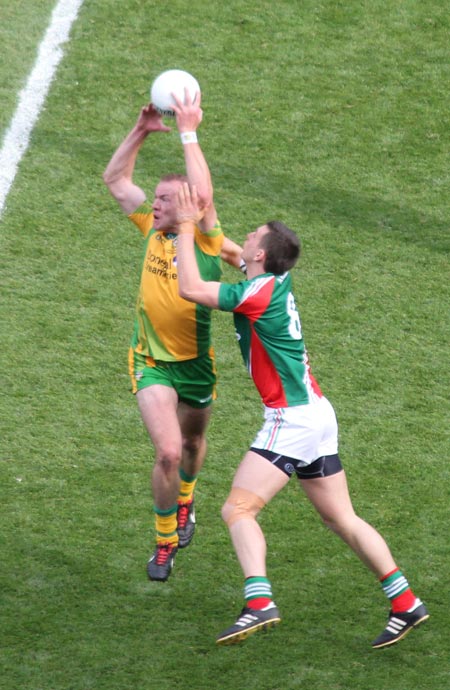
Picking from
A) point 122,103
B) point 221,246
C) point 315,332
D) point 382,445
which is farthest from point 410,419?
point 122,103

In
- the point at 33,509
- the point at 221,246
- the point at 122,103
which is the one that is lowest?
the point at 33,509

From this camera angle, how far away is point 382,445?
27.5 feet

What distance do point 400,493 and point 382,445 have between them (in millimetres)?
523

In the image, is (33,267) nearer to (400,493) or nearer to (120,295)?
(120,295)

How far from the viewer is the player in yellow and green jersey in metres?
6.79

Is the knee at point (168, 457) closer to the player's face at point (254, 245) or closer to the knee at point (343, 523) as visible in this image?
the knee at point (343, 523)

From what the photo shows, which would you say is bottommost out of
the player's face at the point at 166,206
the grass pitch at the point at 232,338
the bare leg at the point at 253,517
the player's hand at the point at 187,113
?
the grass pitch at the point at 232,338

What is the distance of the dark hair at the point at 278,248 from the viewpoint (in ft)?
20.6

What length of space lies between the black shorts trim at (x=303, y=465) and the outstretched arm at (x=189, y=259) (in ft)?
2.60

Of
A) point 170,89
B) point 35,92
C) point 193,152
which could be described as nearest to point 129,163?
point 170,89

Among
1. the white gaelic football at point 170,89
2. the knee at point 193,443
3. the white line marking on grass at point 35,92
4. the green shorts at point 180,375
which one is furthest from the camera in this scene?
the white line marking on grass at point 35,92

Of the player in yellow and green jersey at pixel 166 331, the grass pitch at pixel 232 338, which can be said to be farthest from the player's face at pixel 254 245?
the grass pitch at pixel 232 338

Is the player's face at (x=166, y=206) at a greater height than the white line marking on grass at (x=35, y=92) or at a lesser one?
greater

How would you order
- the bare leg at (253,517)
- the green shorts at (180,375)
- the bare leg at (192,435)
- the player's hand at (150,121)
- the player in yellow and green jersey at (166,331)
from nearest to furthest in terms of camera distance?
the bare leg at (253,517) < the player in yellow and green jersey at (166,331) < the green shorts at (180,375) < the player's hand at (150,121) < the bare leg at (192,435)
